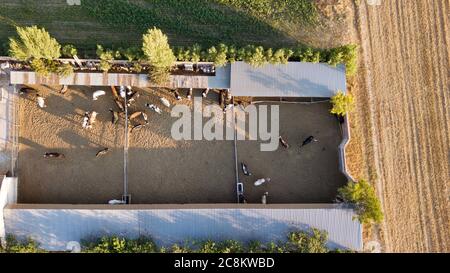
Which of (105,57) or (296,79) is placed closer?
(105,57)

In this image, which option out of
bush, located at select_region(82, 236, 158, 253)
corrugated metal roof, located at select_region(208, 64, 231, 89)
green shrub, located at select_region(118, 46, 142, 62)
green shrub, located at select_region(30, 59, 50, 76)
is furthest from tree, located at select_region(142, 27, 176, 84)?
bush, located at select_region(82, 236, 158, 253)

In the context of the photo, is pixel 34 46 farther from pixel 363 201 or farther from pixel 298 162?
pixel 363 201

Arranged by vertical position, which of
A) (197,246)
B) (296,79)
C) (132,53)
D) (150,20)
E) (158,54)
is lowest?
(197,246)

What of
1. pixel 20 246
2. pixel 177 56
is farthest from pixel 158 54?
pixel 20 246

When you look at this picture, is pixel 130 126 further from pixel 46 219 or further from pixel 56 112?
pixel 46 219

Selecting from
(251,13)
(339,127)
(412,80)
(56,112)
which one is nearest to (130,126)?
(56,112)

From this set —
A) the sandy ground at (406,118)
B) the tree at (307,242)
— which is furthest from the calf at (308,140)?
the tree at (307,242)

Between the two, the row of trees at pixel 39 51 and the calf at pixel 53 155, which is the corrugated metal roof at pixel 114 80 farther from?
the calf at pixel 53 155
